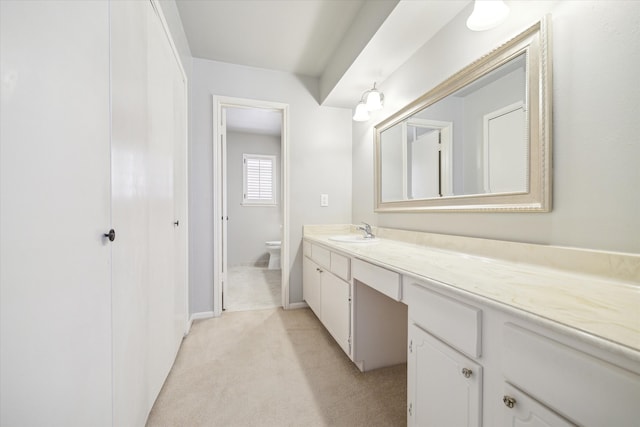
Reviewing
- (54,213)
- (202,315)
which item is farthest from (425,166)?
(202,315)

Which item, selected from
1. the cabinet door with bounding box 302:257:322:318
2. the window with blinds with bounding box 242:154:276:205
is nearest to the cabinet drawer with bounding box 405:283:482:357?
the cabinet door with bounding box 302:257:322:318

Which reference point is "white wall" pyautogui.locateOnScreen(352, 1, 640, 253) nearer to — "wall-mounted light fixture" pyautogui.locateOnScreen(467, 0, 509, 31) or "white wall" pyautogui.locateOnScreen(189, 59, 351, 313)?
"wall-mounted light fixture" pyautogui.locateOnScreen(467, 0, 509, 31)

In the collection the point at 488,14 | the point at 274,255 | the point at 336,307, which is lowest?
the point at 274,255

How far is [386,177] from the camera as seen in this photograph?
83.7 inches

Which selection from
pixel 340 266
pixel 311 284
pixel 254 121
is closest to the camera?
pixel 340 266

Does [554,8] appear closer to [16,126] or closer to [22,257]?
[16,126]

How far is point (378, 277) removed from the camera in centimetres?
118

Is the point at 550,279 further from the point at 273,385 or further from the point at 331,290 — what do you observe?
the point at 273,385

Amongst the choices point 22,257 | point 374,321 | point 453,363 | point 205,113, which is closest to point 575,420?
point 453,363

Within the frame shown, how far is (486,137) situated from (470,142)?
0.10 meters

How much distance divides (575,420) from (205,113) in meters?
2.81

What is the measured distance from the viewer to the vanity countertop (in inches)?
19.6

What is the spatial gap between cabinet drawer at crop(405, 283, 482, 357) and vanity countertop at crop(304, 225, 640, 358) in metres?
0.06

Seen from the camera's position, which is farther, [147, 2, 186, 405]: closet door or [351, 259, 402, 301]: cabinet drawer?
[147, 2, 186, 405]: closet door
